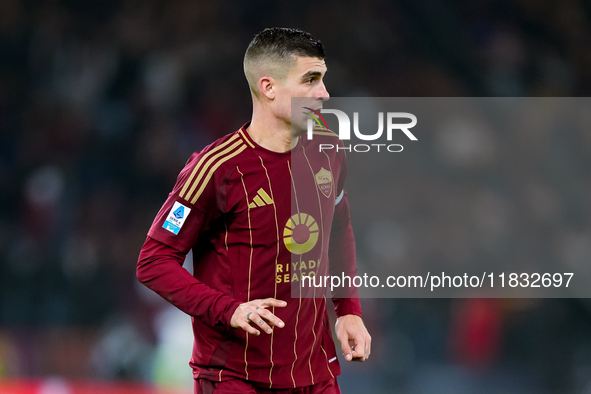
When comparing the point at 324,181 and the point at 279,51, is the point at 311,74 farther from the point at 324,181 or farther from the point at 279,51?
the point at 324,181

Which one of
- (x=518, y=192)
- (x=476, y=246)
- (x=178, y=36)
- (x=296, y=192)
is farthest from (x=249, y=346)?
(x=178, y=36)

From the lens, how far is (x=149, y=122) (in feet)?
14.4

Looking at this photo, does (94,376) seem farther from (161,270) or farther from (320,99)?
(320,99)

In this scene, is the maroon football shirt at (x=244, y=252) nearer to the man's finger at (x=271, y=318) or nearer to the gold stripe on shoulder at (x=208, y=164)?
the gold stripe on shoulder at (x=208, y=164)

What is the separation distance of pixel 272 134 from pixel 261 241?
330mm

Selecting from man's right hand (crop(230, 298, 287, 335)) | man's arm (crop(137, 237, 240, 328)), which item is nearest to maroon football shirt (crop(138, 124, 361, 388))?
man's arm (crop(137, 237, 240, 328))

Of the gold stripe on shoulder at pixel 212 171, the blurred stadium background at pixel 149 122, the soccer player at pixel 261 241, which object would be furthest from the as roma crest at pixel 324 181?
the blurred stadium background at pixel 149 122

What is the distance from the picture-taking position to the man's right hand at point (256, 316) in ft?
5.01

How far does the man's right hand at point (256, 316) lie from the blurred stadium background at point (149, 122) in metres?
2.41

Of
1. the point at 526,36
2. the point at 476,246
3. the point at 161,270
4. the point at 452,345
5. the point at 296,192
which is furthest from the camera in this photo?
the point at 526,36

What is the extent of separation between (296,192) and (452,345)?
93.9 inches

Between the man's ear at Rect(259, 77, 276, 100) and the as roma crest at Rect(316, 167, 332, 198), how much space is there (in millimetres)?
275

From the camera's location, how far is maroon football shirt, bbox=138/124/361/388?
171cm

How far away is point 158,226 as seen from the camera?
68.0 inches
